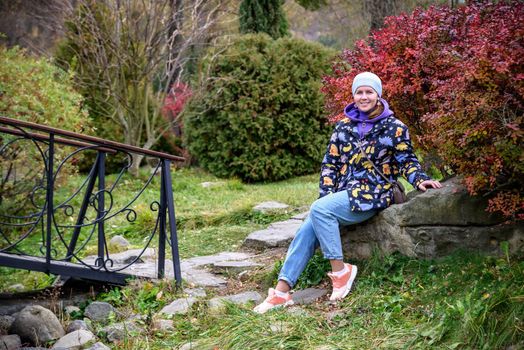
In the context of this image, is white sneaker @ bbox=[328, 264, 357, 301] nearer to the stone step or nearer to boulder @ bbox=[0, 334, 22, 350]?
the stone step

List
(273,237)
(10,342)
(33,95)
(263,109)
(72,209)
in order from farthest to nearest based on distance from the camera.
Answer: (263,109) → (33,95) → (273,237) → (72,209) → (10,342)

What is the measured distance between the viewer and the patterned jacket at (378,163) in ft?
14.6

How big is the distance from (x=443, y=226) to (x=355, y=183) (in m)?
0.65

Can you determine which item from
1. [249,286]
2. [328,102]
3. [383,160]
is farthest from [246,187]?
[383,160]

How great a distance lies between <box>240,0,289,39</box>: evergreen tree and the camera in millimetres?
13383

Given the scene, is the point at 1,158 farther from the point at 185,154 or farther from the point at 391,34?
the point at 185,154

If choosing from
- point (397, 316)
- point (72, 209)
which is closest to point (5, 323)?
point (72, 209)

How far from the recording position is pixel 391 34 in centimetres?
539

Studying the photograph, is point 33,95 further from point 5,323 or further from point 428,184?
point 428,184

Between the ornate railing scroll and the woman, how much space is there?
119 cm

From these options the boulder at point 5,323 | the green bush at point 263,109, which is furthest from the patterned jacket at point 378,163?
the green bush at point 263,109

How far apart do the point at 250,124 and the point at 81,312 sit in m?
6.51

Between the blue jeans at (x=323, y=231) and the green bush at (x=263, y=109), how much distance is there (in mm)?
6708

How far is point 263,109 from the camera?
11469 mm
